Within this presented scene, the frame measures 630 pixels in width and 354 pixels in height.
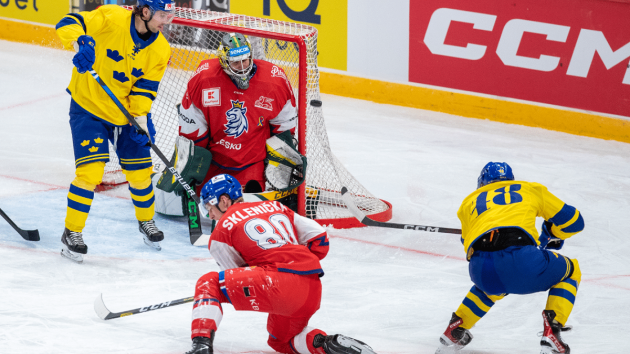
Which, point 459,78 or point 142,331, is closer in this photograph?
point 142,331

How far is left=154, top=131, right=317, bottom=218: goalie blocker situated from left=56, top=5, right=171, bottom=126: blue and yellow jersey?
17.9 inches

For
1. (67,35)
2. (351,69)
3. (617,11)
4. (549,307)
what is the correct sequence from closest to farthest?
(549,307)
(67,35)
(617,11)
(351,69)

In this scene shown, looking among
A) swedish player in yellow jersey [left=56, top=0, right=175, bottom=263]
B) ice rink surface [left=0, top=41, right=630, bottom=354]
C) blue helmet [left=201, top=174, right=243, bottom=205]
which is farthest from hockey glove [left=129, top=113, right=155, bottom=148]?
Result: blue helmet [left=201, top=174, right=243, bottom=205]

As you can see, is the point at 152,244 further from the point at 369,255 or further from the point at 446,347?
the point at 446,347

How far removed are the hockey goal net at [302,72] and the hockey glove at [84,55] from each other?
0.98 m

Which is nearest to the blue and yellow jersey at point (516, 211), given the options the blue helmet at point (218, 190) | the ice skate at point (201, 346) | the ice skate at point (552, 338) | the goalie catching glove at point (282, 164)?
the ice skate at point (552, 338)

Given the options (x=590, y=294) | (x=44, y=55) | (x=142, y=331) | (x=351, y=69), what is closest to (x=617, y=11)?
(x=351, y=69)

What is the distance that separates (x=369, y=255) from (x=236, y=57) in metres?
1.24

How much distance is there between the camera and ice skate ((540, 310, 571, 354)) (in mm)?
3031

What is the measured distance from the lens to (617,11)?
19.7ft

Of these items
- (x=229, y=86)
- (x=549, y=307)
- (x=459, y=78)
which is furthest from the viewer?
(x=459, y=78)

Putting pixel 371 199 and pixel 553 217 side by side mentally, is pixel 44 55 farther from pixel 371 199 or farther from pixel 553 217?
pixel 553 217

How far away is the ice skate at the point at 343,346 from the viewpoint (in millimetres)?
2980

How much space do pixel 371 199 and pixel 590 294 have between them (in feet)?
4.78
